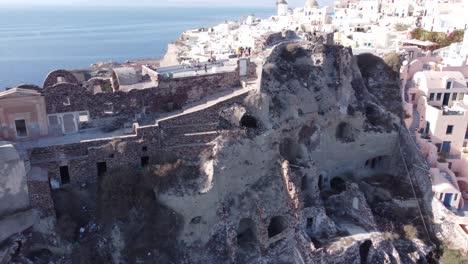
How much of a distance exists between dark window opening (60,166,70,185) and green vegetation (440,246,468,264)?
21240 millimetres

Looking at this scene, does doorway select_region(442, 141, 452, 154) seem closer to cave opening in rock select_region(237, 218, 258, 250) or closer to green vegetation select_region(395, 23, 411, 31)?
cave opening in rock select_region(237, 218, 258, 250)

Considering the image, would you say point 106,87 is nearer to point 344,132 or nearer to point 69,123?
point 69,123

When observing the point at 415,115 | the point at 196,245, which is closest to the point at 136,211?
the point at 196,245

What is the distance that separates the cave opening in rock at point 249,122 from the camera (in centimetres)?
2395

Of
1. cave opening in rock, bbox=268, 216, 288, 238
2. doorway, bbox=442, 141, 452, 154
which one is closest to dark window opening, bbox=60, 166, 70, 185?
cave opening in rock, bbox=268, 216, 288, 238

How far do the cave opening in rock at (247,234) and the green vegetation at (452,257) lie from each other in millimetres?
10994

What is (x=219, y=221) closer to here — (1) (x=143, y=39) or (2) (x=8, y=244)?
(2) (x=8, y=244)

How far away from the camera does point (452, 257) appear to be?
920 inches

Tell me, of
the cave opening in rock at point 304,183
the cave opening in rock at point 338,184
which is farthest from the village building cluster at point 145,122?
the cave opening in rock at point 338,184

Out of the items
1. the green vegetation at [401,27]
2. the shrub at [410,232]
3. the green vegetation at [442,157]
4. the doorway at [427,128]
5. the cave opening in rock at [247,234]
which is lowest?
the shrub at [410,232]

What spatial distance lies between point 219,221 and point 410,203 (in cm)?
1263

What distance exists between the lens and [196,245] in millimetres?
21109

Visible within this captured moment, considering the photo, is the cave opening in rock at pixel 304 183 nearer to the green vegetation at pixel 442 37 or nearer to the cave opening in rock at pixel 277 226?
the cave opening in rock at pixel 277 226

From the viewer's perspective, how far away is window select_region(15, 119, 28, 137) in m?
21.5
